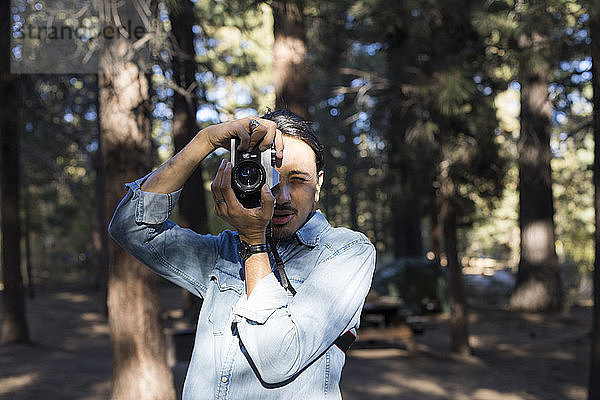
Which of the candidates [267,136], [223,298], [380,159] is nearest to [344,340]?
[223,298]

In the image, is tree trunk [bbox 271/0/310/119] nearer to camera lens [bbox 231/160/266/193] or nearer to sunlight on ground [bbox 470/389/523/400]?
sunlight on ground [bbox 470/389/523/400]

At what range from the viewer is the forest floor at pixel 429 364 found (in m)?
8.62

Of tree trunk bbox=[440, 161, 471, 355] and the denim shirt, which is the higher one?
the denim shirt

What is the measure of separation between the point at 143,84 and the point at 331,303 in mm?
5268

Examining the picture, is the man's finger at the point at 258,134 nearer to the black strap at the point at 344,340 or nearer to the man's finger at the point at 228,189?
the man's finger at the point at 228,189

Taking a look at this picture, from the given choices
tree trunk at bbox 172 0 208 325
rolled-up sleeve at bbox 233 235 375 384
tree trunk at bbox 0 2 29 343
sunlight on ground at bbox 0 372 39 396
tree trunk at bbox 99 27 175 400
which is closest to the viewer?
rolled-up sleeve at bbox 233 235 375 384

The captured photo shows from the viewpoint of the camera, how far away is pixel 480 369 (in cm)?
1018

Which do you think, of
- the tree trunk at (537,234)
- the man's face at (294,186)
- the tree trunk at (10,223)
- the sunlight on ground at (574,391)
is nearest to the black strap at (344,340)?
the man's face at (294,186)

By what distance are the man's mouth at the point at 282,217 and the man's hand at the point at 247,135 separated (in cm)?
16

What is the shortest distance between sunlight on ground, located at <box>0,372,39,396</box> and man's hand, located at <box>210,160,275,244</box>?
26.0 ft

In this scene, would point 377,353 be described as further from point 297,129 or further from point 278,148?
point 278,148

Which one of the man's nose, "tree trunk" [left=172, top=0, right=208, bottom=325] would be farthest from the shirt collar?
"tree trunk" [left=172, top=0, right=208, bottom=325]

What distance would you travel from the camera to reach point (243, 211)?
1.62m

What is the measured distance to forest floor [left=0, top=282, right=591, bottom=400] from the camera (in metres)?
8.62
